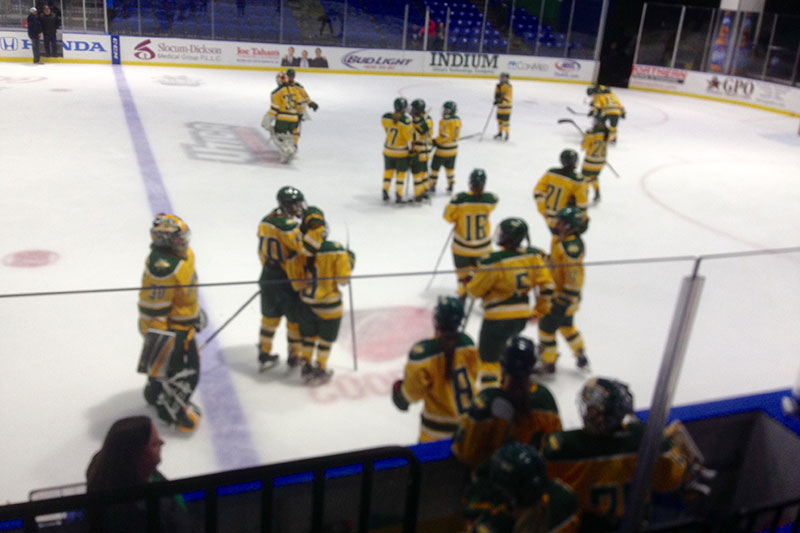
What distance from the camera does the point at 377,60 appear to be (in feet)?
61.0

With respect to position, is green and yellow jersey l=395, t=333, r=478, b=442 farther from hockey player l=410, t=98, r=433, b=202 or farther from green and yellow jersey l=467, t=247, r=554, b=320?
hockey player l=410, t=98, r=433, b=202

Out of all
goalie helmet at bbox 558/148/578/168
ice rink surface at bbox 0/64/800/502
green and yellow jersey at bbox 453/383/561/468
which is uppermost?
goalie helmet at bbox 558/148/578/168

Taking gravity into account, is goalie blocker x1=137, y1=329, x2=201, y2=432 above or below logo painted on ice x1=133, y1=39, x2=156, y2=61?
below

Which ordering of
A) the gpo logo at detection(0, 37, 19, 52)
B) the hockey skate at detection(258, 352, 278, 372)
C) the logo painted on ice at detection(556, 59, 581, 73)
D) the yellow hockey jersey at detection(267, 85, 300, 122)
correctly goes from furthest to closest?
1. the logo painted on ice at detection(556, 59, 581, 73)
2. the gpo logo at detection(0, 37, 19, 52)
3. the yellow hockey jersey at detection(267, 85, 300, 122)
4. the hockey skate at detection(258, 352, 278, 372)

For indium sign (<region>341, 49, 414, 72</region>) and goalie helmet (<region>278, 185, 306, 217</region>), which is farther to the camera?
indium sign (<region>341, 49, 414, 72</region>)

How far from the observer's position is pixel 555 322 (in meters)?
3.89

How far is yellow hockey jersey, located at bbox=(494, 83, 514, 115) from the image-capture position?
36.9 ft

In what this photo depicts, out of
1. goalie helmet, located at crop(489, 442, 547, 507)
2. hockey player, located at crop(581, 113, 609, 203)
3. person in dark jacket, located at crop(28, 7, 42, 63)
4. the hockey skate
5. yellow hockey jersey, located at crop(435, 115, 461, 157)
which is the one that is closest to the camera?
goalie helmet, located at crop(489, 442, 547, 507)

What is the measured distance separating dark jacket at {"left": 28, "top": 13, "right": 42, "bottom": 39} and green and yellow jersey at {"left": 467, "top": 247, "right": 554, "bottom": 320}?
47.4 feet

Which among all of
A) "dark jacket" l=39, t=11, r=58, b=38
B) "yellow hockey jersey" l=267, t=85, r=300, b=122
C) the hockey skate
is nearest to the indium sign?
"dark jacket" l=39, t=11, r=58, b=38

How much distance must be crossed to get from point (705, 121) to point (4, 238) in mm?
13706

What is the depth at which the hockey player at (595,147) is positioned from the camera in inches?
320

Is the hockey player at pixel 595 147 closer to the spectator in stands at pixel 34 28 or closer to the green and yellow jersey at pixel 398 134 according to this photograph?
the green and yellow jersey at pixel 398 134

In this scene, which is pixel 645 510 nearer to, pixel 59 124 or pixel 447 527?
pixel 447 527
